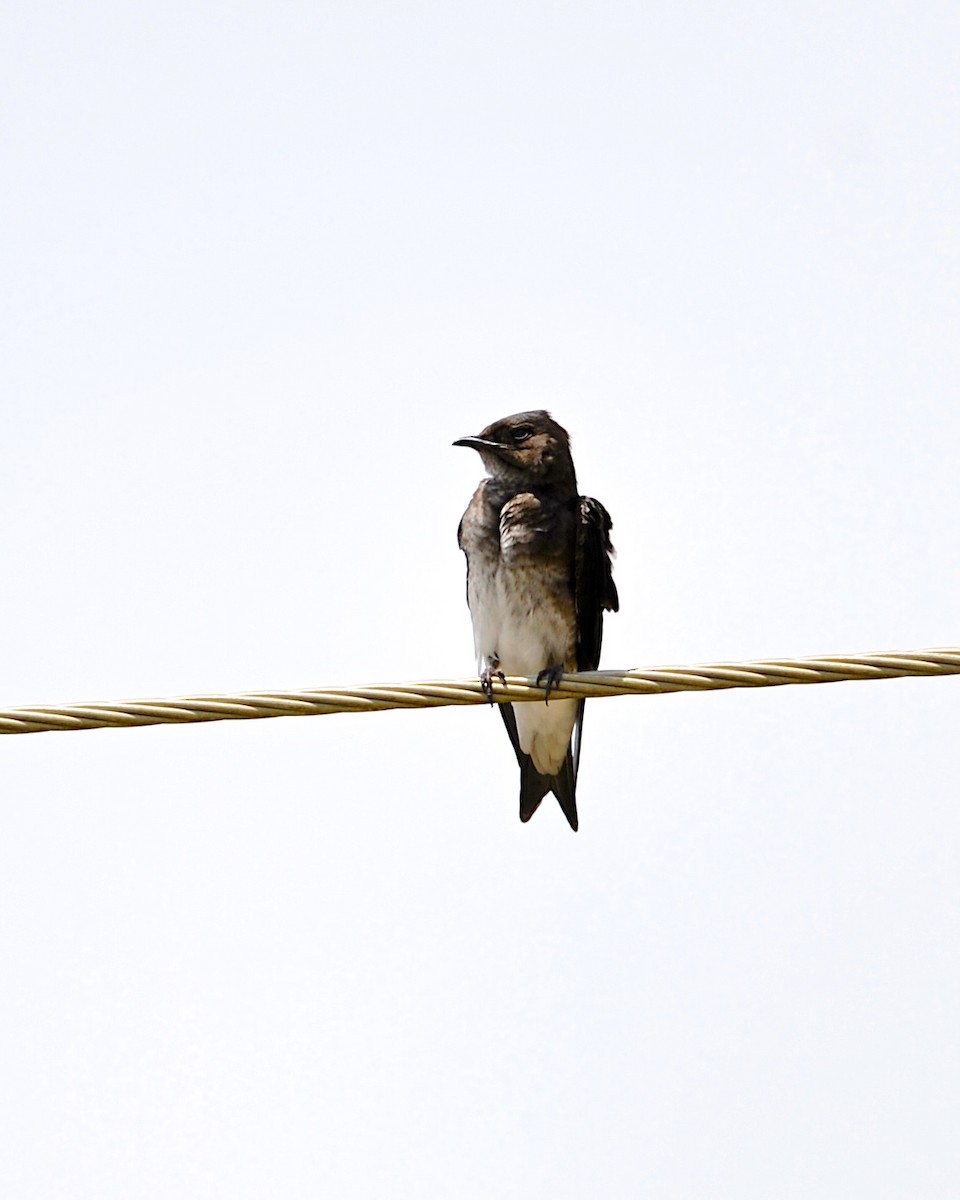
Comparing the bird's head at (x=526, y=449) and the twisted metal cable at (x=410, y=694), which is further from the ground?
the bird's head at (x=526, y=449)

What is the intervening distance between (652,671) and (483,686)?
0.48 m

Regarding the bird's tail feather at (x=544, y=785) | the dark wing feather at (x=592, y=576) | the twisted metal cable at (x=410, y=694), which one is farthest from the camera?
the bird's tail feather at (x=544, y=785)

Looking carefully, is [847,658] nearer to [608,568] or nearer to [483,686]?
[483,686]

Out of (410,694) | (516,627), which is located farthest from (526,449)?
(410,694)

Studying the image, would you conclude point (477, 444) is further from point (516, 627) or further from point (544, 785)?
point (544, 785)

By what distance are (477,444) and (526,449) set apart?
0.70 ft

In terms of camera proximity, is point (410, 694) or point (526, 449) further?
point (526, 449)

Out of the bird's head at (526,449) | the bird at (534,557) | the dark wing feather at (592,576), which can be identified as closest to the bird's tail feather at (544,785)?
the bird at (534,557)

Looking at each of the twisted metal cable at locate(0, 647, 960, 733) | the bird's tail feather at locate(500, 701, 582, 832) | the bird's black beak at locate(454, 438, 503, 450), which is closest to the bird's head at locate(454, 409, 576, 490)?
the bird's black beak at locate(454, 438, 503, 450)

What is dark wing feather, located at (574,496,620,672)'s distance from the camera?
7.66 meters

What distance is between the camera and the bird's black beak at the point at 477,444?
786 centimetres

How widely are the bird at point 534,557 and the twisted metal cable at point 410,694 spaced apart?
7.73ft

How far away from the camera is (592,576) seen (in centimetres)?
768

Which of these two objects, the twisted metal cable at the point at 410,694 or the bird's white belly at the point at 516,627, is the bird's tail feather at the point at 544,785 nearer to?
the bird's white belly at the point at 516,627
